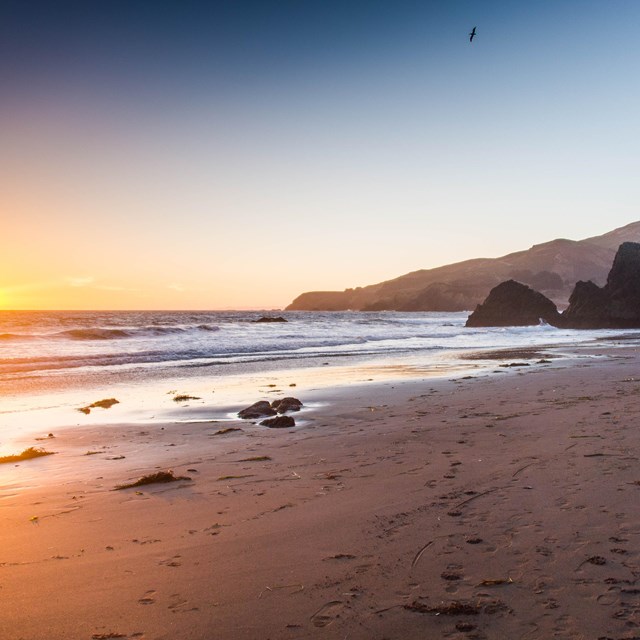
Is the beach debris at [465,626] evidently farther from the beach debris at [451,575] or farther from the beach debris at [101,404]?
the beach debris at [101,404]

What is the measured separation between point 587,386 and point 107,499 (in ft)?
34.6

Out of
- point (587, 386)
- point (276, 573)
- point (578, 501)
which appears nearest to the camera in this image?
point (276, 573)

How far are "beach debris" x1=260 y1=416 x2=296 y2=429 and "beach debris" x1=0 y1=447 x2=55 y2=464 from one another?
10.6 feet

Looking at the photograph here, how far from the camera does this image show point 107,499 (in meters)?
5.31

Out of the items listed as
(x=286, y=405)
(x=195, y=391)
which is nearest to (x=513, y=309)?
(x=195, y=391)

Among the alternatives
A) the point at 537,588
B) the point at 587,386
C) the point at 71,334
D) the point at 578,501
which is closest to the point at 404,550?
the point at 537,588

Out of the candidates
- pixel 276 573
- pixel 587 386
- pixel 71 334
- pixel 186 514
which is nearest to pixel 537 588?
pixel 276 573

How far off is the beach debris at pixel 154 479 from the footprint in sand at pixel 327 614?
10.6 feet

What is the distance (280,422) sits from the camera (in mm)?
8812

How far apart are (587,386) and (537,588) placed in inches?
391

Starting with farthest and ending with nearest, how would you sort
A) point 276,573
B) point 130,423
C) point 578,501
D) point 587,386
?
point 587,386, point 130,423, point 578,501, point 276,573

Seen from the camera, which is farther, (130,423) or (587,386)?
(587,386)

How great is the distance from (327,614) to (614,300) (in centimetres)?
5463

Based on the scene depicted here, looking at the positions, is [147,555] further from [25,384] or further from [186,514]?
[25,384]
